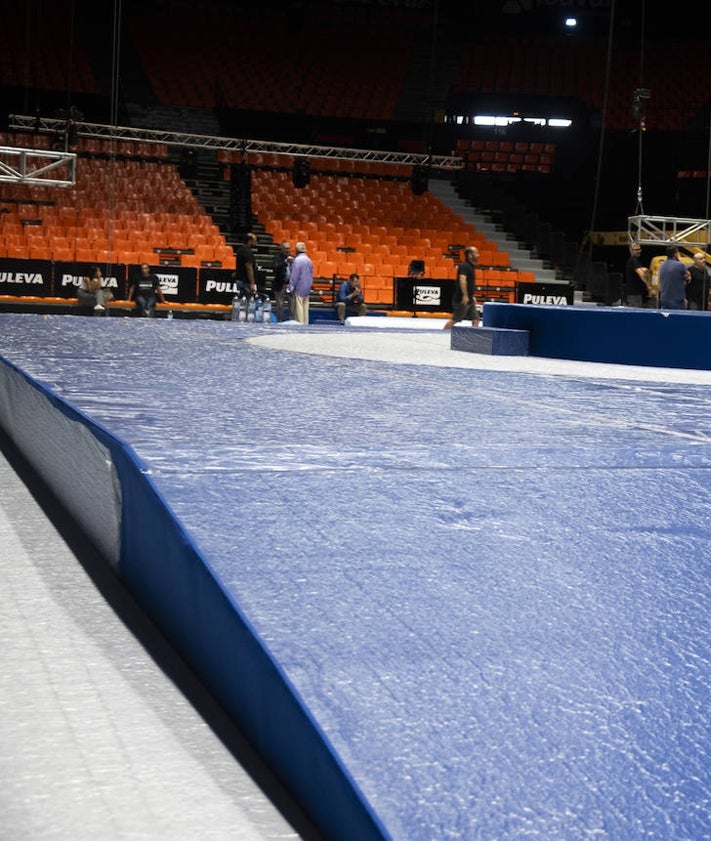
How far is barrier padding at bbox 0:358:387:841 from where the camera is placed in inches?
45.5

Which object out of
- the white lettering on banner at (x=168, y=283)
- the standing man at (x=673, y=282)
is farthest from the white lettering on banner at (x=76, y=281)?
the standing man at (x=673, y=282)

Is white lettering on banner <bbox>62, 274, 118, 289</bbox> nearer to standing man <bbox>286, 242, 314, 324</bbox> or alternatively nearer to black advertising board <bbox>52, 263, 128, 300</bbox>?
black advertising board <bbox>52, 263, 128, 300</bbox>

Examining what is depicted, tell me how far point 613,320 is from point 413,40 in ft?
72.9

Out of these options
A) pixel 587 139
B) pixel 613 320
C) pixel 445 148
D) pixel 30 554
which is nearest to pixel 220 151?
pixel 445 148

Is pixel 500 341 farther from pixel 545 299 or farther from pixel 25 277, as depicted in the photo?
pixel 545 299

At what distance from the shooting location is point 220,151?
2219 cm

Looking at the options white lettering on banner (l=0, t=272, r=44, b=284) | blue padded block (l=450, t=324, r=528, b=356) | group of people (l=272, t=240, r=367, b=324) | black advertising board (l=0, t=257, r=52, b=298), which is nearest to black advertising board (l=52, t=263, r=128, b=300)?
black advertising board (l=0, t=257, r=52, b=298)

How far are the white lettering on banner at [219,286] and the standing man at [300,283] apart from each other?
111 inches

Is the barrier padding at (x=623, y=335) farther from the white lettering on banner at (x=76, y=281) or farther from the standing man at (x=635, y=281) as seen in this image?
the white lettering on banner at (x=76, y=281)

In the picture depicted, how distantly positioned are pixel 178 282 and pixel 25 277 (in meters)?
2.12

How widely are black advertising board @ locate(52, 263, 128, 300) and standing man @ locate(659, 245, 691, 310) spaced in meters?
7.91

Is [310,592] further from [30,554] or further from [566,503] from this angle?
[30,554]

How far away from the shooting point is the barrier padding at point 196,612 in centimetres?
116

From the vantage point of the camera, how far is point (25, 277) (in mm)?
15258
